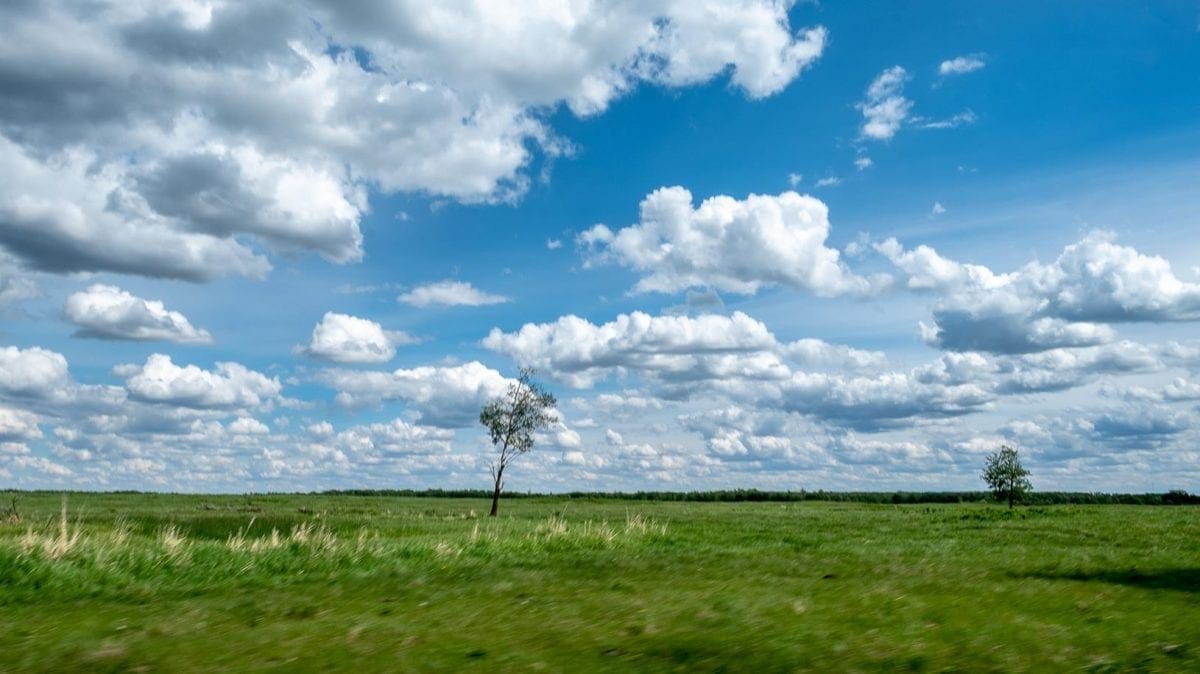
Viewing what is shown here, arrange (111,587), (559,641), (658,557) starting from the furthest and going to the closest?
(658,557)
(111,587)
(559,641)

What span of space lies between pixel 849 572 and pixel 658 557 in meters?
5.95

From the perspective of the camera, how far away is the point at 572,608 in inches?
635

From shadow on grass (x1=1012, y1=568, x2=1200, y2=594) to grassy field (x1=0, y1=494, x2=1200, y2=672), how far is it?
11 centimetres

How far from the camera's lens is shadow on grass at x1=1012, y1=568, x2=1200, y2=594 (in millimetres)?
22016

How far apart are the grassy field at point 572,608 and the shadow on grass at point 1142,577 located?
0.35 ft

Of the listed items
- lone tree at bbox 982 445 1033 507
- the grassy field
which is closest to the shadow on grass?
the grassy field

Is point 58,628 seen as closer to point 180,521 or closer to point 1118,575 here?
point 1118,575

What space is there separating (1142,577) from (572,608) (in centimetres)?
1710

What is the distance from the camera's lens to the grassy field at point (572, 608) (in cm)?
1259

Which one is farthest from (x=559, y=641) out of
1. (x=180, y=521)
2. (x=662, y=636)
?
(x=180, y=521)

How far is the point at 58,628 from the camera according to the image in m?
14.5

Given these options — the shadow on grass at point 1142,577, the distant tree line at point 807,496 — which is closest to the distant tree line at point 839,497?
→ the distant tree line at point 807,496

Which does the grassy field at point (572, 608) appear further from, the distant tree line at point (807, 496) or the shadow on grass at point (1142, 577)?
the distant tree line at point (807, 496)

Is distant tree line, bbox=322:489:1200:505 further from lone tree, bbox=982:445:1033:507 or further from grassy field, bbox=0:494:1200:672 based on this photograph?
grassy field, bbox=0:494:1200:672
